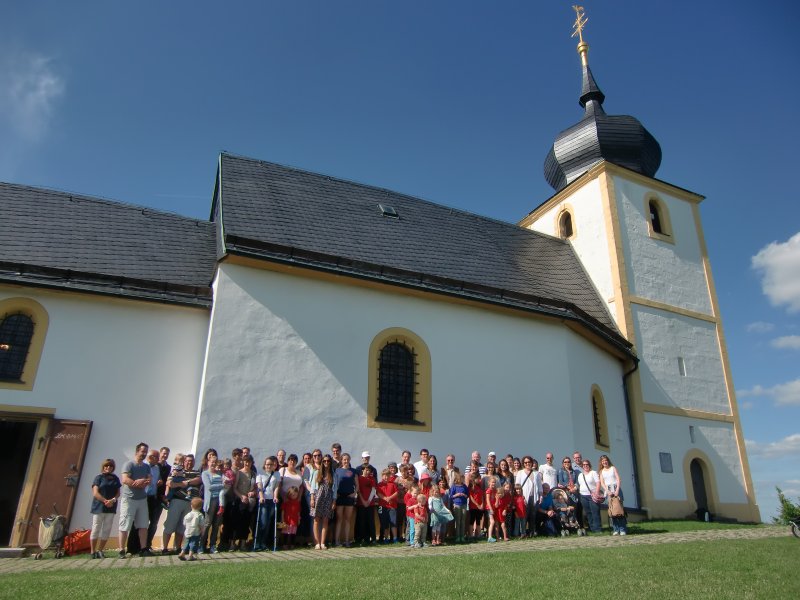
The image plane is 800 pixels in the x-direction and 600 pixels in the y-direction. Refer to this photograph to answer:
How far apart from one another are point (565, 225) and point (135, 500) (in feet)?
53.9

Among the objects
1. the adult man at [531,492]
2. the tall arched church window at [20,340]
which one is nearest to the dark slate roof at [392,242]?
the tall arched church window at [20,340]

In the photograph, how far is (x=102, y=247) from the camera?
12.0 meters

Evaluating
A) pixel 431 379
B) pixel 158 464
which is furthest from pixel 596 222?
pixel 158 464

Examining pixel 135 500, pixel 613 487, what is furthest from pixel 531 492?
pixel 135 500

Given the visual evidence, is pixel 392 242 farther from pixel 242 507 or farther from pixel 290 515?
pixel 242 507

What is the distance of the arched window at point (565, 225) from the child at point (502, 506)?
12645 millimetres

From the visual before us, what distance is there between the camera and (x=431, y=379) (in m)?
12.0

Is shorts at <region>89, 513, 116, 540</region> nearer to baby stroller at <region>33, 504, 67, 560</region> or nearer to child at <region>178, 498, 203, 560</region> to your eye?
baby stroller at <region>33, 504, 67, 560</region>

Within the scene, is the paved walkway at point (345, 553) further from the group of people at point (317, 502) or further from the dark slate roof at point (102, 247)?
the dark slate roof at point (102, 247)

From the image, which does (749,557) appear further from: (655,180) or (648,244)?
(655,180)

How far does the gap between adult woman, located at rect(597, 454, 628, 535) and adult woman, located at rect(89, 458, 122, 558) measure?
7.76 meters

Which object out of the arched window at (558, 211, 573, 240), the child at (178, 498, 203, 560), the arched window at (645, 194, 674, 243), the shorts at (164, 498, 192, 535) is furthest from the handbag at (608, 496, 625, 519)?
the arched window at (558, 211, 573, 240)

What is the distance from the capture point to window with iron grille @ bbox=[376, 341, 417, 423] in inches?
457

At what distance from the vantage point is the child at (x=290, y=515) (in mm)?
8727
